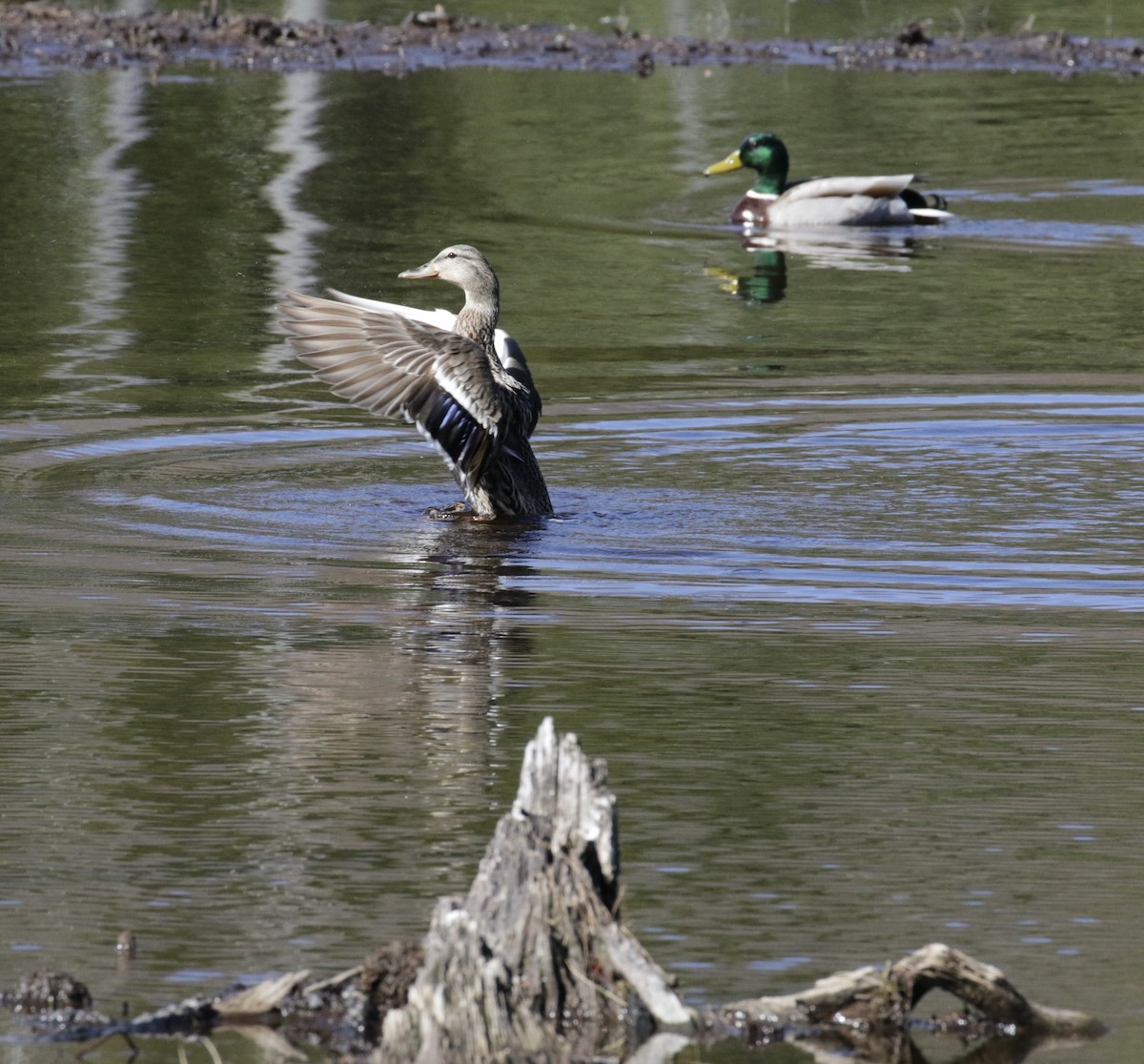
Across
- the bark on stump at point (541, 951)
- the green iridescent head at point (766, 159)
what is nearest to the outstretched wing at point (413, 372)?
the bark on stump at point (541, 951)

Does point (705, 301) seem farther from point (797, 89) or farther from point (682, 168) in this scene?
point (797, 89)

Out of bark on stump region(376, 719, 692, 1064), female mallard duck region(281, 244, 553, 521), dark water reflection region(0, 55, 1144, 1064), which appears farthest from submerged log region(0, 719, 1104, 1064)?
female mallard duck region(281, 244, 553, 521)

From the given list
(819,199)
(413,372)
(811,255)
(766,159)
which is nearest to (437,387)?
(413,372)

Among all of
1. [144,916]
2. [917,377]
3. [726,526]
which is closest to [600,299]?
[917,377]

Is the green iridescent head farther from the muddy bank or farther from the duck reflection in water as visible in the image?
the muddy bank

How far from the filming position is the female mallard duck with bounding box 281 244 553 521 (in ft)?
30.7

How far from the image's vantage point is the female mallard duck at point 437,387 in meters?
9.36

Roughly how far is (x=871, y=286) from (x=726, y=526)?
7.29 m

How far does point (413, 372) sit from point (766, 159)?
11.0 meters

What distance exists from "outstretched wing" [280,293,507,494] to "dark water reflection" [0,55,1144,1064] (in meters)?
0.38

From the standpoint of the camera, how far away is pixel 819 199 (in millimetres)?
19484

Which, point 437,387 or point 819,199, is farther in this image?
point 819,199

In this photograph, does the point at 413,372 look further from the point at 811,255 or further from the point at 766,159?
the point at 766,159

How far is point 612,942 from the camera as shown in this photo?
4.22 meters
